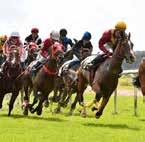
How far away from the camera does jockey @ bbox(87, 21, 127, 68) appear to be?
18062mm

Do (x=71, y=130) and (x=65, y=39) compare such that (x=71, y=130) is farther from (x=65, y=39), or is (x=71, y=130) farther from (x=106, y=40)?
(x=65, y=39)

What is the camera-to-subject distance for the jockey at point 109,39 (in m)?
18.1

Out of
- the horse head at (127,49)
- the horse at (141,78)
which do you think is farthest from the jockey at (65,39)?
the horse head at (127,49)

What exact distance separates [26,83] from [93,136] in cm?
729

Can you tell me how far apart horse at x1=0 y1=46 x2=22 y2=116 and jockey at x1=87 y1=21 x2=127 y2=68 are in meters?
2.60

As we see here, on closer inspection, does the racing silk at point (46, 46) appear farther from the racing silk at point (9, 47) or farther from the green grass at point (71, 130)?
the green grass at point (71, 130)

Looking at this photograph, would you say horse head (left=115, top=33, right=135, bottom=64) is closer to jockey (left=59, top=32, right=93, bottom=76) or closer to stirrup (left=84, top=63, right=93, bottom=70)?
stirrup (left=84, top=63, right=93, bottom=70)

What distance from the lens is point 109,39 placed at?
1889 centimetres

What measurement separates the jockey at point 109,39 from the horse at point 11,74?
260 cm

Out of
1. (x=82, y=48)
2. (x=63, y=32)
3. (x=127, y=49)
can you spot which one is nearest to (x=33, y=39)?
(x=63, y=32)

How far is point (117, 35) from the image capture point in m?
18.3

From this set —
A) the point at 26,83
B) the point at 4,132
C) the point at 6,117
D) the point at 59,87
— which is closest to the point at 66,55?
the point at 59,87

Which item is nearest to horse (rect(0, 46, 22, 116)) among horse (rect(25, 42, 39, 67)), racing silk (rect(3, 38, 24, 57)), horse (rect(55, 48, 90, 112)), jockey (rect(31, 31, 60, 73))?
racing silk (rect(3, 38, 24, 57))

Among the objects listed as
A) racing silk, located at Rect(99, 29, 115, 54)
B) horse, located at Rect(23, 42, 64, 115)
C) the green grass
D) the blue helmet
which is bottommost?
the green grass
